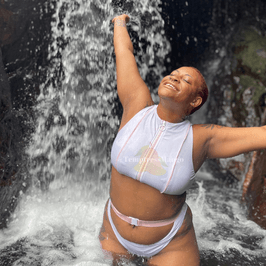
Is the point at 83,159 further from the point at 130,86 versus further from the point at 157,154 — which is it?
the point at 157,154

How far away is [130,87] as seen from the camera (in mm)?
1882

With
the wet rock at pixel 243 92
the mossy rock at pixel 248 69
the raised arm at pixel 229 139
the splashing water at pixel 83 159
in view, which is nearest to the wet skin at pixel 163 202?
the raised arm at pixel 229 139

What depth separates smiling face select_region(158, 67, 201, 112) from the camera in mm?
1669

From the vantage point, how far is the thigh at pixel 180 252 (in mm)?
1777

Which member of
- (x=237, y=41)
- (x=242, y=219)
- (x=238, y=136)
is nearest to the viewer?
(x=238, y=136)

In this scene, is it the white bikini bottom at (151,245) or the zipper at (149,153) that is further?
the white bikini bottom at (151,245)

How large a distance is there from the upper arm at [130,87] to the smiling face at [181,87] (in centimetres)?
19

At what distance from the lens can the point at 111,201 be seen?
1931 millimetres

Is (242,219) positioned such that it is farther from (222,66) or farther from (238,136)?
(222,66)

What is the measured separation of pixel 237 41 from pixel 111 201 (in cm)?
320

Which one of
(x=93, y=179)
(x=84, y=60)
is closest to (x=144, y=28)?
(x=84, y=60)

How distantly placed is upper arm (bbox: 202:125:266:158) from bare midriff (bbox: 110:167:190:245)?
370 millimetres

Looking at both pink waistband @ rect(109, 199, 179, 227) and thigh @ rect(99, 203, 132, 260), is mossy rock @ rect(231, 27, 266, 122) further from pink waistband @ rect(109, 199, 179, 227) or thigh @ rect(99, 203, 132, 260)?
thigh @ rect(99, 203, 132, 260)

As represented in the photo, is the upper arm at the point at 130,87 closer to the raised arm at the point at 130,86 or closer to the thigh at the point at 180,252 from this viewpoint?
the raised arm at the point at 130,86
